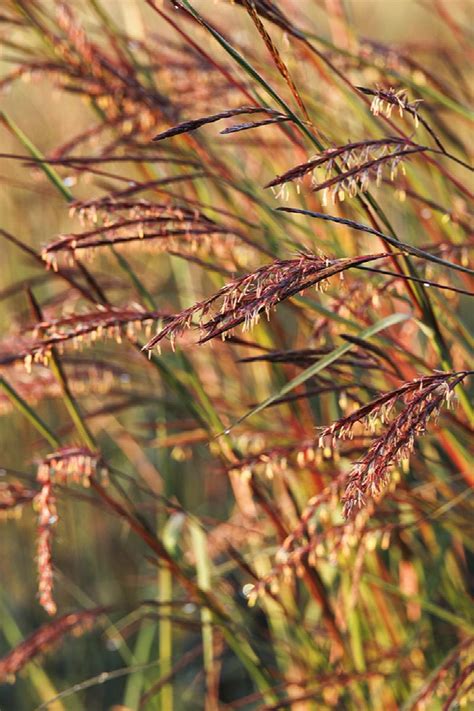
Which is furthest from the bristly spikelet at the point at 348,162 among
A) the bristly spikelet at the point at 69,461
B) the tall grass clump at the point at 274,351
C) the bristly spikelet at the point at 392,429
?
the bristly spikelet at the point at 69,461

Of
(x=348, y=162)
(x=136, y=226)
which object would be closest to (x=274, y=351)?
(x=136, y=226)

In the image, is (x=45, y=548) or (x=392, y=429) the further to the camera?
(x=45, y=548)

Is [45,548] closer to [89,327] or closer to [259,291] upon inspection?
[89,327]

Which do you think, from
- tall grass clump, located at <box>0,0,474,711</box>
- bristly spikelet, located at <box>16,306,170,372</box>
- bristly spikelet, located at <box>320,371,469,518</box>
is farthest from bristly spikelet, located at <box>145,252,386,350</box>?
bristly spikelet, located at <box>16,306,170,372</box>

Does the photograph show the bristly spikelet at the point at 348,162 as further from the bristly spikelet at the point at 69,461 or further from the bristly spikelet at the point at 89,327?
the bristly spikelet at the point at 69,461

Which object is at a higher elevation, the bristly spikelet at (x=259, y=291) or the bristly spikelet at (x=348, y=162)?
the bristly spikelet at (x=348, y=162)

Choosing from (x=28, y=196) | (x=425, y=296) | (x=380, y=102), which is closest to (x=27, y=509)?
(x=28, y=196)

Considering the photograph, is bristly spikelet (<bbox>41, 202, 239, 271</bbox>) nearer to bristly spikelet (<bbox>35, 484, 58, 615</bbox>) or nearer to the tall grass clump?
the tall grass clump

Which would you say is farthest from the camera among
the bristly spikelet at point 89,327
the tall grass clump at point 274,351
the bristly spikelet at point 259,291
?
the bristly spikelet at point 89,327
